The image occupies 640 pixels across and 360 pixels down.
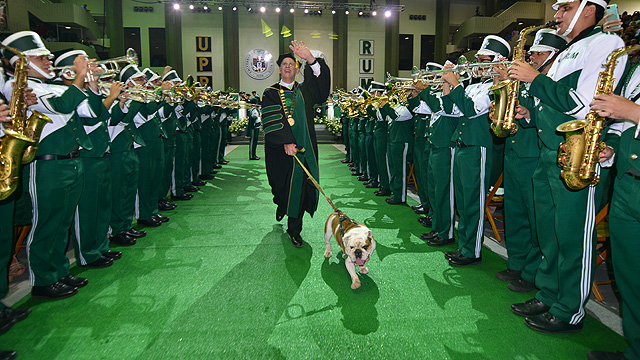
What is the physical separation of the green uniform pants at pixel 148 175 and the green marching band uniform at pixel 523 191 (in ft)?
15.0

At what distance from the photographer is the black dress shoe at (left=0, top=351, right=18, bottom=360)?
2421 millimetres

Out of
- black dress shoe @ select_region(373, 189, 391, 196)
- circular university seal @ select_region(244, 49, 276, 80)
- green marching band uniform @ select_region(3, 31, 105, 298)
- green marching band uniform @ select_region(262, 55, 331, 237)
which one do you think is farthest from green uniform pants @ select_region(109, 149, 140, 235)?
circular university seal @ select_region(244, 49, 276, 80)

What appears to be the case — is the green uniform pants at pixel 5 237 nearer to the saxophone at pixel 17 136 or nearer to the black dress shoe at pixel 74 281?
the saxophone at pixel 17 136

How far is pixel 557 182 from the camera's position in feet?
8.64

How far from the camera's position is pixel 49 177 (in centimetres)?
324

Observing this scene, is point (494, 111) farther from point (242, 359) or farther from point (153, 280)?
point (153, 280)

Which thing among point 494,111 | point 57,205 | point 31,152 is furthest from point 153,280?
point 494,111

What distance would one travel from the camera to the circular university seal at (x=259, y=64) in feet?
79.9

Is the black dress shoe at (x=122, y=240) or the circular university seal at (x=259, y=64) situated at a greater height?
the circular university seal at (x=259, y=64)

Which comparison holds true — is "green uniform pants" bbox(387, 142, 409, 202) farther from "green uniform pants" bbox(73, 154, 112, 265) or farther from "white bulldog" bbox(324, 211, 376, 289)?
"green uniform pants" bbox(73, 154, 112, 265)

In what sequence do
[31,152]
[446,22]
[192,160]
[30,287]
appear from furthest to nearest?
[446,22]
[192,160]
[30,287]
[31,152]

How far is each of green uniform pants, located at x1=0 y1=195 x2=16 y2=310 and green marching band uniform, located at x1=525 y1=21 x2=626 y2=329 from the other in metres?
4.02

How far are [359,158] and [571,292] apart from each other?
746cm

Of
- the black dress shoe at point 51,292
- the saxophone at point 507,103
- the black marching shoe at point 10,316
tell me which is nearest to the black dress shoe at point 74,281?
the black dress shoe at point 51,292
